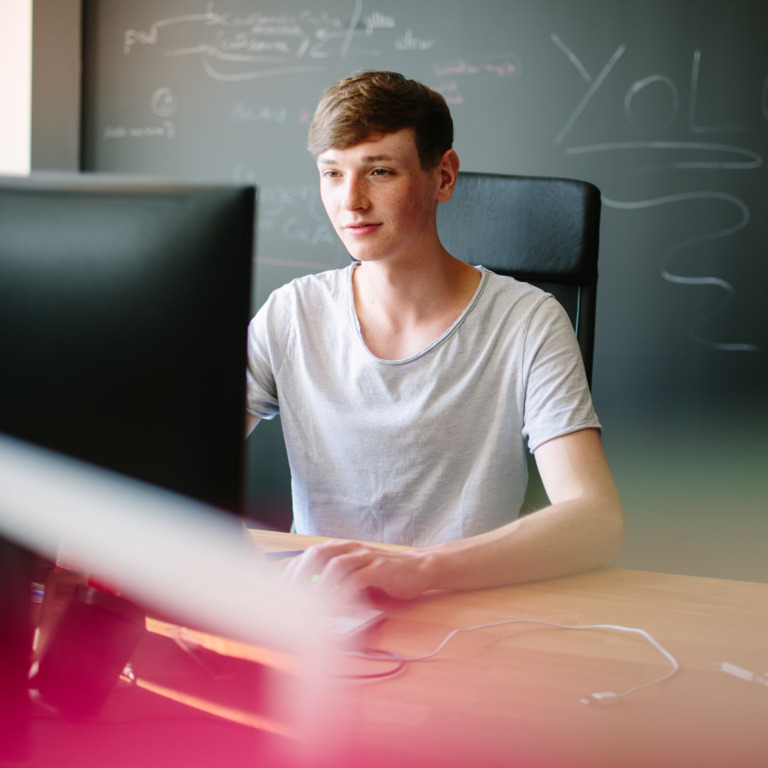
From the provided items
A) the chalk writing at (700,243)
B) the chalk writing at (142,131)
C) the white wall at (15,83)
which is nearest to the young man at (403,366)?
the chalk writing at (700,243)

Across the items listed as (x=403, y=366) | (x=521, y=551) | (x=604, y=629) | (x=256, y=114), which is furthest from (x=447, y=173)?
(x=256, y=114)

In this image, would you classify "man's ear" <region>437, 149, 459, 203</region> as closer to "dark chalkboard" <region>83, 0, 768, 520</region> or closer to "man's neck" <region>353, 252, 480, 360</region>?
"man's neck" <region>353, 252, 480, 360</region>

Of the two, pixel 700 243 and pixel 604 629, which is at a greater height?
pixel 700 243

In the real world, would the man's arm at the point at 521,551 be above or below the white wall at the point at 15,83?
below

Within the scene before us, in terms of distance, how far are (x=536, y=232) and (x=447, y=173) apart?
0.65ft

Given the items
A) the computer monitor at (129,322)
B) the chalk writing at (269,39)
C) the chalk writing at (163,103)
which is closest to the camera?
the computer monitor at (129,322)

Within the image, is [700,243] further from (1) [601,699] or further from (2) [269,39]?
(1) [601,699]

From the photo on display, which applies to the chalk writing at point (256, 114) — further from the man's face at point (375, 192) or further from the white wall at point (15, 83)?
the man's face at point (375, 192)

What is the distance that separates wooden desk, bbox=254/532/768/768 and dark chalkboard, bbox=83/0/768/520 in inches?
57.3

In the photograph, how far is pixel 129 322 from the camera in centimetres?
58

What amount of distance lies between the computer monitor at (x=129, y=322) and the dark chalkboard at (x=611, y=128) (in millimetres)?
1937

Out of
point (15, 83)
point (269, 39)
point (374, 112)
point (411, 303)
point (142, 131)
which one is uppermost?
point (269, 39)

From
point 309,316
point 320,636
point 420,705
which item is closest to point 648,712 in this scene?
point 420,705

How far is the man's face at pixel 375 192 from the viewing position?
4.29 feet
